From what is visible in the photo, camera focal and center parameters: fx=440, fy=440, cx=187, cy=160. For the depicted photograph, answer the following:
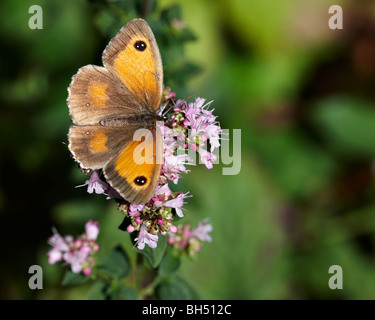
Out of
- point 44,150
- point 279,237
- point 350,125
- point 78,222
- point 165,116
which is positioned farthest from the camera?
point 350,125

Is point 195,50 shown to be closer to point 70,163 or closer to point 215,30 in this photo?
point 215,30

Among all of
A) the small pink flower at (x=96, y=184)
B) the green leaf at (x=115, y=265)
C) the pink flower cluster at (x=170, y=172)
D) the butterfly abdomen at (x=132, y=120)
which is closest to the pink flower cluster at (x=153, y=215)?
the pink flower cluster at (x=170, y=172)

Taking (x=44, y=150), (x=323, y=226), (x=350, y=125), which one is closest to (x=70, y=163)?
(x=44, y=150)

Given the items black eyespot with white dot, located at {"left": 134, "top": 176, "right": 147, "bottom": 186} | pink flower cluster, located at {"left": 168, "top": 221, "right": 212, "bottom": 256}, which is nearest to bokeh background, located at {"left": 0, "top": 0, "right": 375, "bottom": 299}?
pink flower cluster, located at {"left": 168, "top": 221, "right": 212, "bottom": 256}

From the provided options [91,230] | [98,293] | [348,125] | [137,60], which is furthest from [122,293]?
[348,125]

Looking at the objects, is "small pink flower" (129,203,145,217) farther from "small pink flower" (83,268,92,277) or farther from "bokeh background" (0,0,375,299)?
"bokeh background" (0,0,375,299)

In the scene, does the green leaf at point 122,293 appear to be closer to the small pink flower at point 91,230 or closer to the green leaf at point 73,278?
the green leaf at point 73,278
